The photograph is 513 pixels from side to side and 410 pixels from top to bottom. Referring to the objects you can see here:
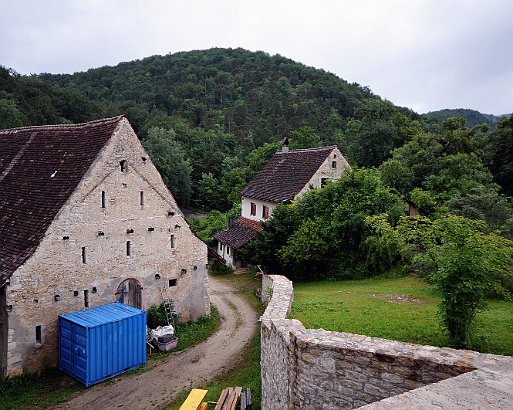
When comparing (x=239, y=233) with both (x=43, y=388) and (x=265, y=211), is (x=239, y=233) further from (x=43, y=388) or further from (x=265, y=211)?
(x=43, y=388)

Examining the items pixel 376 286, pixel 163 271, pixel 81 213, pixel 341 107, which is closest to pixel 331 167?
pixel 376 286

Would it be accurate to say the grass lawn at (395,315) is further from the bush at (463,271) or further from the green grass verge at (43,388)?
the green grass verge at (43,388)

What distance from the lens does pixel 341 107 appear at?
296 ft

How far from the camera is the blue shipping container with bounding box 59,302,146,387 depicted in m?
16.2

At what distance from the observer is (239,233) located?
1388 inches

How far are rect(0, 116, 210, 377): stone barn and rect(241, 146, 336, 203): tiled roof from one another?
1170 cm

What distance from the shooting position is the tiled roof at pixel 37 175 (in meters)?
17.7

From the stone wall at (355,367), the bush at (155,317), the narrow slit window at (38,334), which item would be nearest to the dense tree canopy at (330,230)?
the bush at (155,317)

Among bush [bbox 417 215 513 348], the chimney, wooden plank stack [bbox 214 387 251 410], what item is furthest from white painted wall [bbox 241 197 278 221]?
bush [bbox 417 215 513 348]

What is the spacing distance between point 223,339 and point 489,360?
587 inches

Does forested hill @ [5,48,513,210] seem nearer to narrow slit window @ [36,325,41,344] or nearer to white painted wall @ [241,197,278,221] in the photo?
white painted wall @ [241,197,278,221]

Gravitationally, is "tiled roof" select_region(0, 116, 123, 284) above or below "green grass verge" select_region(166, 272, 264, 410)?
above

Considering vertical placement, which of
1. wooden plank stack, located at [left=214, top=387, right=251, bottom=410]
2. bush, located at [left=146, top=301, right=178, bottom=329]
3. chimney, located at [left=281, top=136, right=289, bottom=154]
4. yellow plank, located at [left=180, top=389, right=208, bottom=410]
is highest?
chimney, located at [left=281, top=136, right=289, bottom=154]

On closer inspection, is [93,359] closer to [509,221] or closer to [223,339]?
[223,339]
